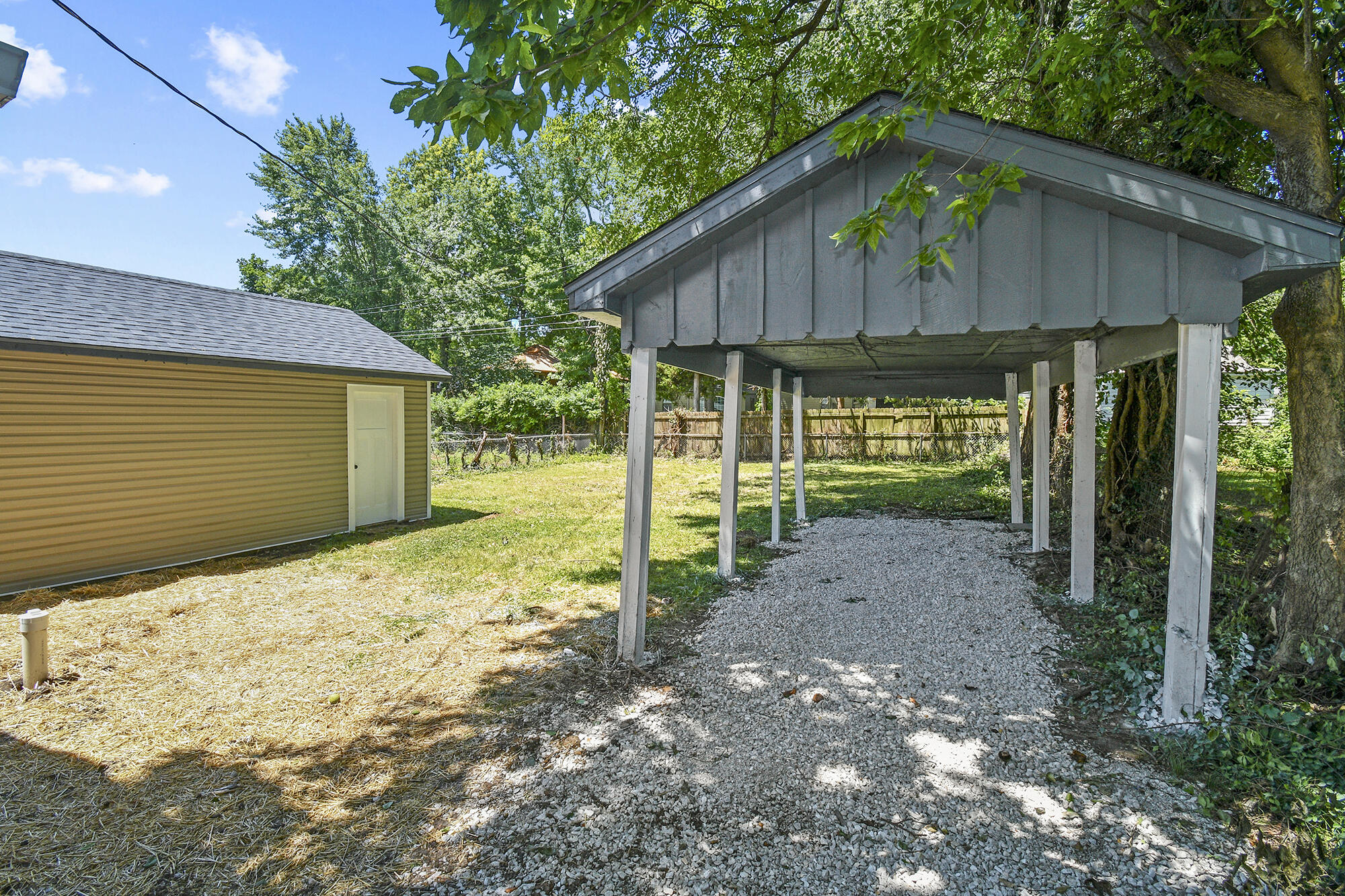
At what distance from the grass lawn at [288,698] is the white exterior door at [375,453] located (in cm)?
135

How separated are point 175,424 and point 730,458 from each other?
6.74 metres

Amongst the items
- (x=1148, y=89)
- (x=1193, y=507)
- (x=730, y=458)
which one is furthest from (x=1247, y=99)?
(x=730, y=458)

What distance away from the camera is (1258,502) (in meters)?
6.37

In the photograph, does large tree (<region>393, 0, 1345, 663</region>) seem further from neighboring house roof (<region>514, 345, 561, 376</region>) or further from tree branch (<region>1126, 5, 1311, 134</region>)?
neighboring house roof (<region>514, 345, 561, 376</region>)

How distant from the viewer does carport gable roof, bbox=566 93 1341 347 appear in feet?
9.53

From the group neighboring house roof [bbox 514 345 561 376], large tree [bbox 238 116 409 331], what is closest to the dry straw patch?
neighboring house roof [bbox 514 345 561 376]

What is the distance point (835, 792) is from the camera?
267 cm

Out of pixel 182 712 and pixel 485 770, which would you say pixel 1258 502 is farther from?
pixel 182 712

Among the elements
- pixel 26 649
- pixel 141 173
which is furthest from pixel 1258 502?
pixel 141 173

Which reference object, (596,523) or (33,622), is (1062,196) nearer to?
(33,622)

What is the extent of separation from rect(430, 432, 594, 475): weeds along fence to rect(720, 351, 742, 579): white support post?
38.6 feet

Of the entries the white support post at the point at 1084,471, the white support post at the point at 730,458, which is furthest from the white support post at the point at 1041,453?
the white support post at the point at 730,458

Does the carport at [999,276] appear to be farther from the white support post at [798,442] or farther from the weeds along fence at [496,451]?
the weeds along fence at [496,451]

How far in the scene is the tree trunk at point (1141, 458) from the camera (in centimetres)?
568
